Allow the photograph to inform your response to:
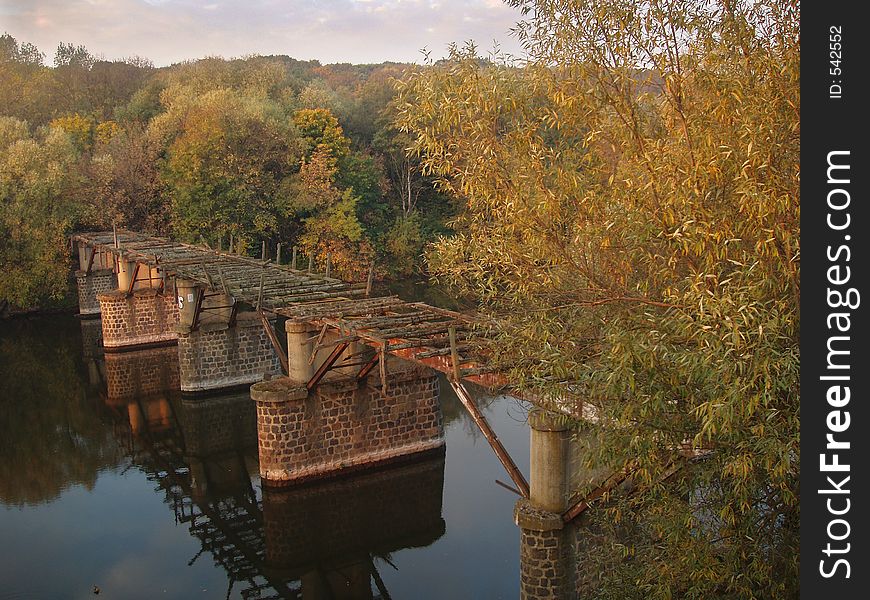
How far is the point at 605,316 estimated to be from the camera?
8.09 m

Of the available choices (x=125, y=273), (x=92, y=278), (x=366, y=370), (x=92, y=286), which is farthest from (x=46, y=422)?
(x=92, y=286)

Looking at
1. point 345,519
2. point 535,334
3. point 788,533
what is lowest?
point 345,519

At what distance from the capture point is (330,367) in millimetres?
Result: 17281

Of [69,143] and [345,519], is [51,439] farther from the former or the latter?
[69,143]

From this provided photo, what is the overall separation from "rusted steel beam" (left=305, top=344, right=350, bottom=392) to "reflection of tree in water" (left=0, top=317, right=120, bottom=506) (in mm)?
6978

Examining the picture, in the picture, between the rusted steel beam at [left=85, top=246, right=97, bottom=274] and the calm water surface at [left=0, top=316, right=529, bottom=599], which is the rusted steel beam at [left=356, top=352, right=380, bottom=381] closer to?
the calm water surface at [left=0, top=316, right=529, bottom=599]

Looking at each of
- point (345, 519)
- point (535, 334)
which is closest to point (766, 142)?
point (535, 334)

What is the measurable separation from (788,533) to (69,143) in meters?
46.6

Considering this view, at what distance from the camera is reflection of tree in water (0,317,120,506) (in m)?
20.6

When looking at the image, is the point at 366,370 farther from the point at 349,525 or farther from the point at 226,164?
the point at 226,164

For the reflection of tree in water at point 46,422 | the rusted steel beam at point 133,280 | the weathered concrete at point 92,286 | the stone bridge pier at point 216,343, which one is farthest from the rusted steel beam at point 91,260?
the stone bridge pier at point 216,343

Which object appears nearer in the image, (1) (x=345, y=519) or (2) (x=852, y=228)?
(2) (x=852, y=228)

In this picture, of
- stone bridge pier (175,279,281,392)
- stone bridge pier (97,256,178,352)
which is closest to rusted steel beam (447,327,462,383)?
stone bridge pier (175,279,281,392)

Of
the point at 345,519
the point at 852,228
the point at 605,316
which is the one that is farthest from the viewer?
the point at 345,519
